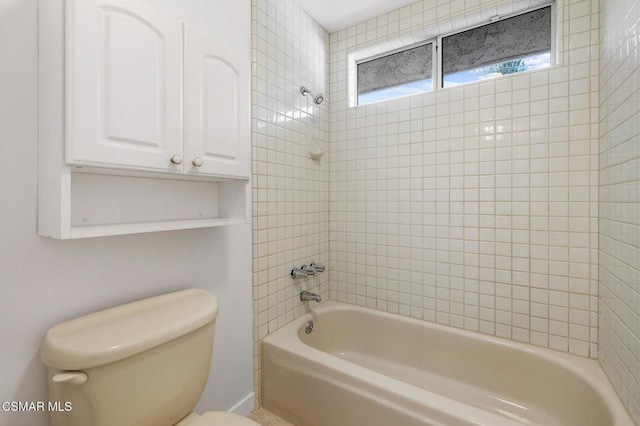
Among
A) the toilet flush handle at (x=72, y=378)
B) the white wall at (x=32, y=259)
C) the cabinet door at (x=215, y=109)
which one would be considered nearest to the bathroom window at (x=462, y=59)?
the cabinet door at (x=215, y=109)

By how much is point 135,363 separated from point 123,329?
0.37ft

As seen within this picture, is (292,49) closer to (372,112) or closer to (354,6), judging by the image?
(354,6)

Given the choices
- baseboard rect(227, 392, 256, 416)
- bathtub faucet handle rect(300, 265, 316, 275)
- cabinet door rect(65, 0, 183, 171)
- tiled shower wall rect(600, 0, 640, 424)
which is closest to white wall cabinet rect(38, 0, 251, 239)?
cabinet door rect(65, 0, 183, 171)

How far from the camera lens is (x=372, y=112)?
210 centimetres

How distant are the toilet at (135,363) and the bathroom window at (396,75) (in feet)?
6.21

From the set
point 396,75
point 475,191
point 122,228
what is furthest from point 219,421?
point 396,75

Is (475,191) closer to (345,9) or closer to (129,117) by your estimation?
(345,9)

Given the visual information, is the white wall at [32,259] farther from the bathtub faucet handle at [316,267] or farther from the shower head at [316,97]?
the bathtub faucet handle at [316,267]

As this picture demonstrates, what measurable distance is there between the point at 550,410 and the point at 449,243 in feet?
3.20

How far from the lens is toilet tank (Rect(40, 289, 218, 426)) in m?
0.77

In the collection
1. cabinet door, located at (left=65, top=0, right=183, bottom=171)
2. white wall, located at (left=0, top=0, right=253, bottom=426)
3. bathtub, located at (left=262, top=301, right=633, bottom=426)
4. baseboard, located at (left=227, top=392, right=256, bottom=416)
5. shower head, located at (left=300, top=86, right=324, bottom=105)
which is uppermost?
shower head, located at (left=300, top=86, right=324, bottom=105)

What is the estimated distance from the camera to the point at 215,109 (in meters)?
1.14

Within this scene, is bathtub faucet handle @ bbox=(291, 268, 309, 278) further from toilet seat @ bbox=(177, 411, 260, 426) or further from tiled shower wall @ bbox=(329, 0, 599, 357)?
toilet seat @ bbox=(177, 411, 260, 426)

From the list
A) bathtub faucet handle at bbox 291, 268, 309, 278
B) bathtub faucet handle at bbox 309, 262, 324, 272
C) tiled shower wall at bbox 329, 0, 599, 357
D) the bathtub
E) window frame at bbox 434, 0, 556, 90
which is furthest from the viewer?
bathtub faucet handle at bbox 309, 262, 324, 272
